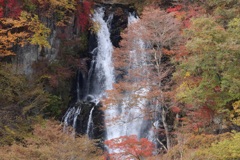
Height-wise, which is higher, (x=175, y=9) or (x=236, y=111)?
(x=175, y=9)

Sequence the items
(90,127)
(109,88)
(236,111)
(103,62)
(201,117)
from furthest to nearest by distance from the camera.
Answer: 1. (103,62)
2. (109,88)
3. (90,127)
4. (201,117)
5. (236,111)

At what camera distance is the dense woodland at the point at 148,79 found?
33.6 ft

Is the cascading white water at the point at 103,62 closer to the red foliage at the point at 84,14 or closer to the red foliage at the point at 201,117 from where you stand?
the red foliage at the point at 84,14

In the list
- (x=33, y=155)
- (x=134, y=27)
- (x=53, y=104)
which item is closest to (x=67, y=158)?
(x=33, y=155)

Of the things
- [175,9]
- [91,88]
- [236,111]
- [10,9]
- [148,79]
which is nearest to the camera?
[236,111]

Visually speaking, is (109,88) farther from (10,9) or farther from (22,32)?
(10,9)

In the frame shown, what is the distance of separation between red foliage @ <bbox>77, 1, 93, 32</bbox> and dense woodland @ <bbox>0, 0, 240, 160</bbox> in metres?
0.06

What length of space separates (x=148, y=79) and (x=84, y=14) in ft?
26.6

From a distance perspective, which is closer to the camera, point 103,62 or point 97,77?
point 97,77

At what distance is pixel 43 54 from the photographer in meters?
18.4

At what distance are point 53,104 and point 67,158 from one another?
336 inches

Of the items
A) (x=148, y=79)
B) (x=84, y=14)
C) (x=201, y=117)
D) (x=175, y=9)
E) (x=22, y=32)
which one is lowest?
(x=201, y=117)

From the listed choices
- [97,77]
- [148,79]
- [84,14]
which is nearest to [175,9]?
[84,14]

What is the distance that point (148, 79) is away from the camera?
1339 cm
